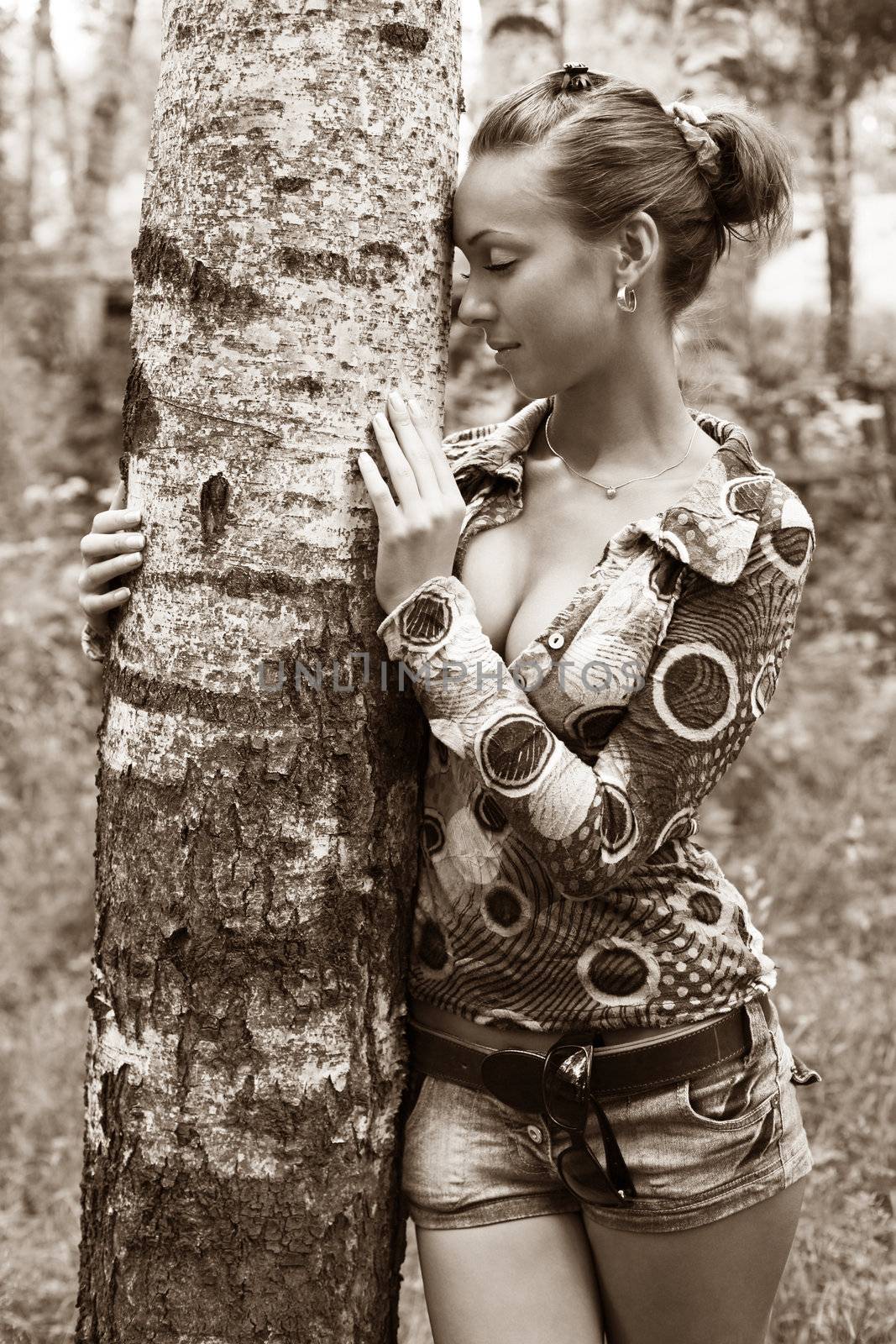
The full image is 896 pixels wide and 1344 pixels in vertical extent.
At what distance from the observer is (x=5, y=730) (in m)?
5.67

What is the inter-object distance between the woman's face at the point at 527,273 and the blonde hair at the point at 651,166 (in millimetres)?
30

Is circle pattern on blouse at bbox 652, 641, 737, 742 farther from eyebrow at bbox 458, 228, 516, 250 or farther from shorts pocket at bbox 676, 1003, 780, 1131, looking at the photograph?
eyebrow at bbox 458, 228, 516, 250

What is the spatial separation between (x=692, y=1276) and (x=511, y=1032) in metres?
0.43

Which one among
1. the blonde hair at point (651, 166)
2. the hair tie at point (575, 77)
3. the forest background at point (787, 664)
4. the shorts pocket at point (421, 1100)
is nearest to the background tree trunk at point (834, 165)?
the forest background at point (787, 664)

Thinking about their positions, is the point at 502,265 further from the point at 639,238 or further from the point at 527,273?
the point at 639,238

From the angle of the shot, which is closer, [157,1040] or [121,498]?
[157,1040]

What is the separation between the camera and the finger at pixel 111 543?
168 centimetres

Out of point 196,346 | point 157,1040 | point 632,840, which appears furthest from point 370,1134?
point 196,346

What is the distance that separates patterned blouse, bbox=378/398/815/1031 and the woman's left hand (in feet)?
0.11

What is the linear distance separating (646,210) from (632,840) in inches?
36.3

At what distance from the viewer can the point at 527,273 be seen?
1735 mm

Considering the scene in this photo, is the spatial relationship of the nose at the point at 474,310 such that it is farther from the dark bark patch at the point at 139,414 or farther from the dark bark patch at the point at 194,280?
the dark bark patch at the point at 139,414

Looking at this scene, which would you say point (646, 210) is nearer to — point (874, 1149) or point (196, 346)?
point (196, 346)

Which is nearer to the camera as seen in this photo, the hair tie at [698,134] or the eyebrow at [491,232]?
the eyebrow at [491,232]
